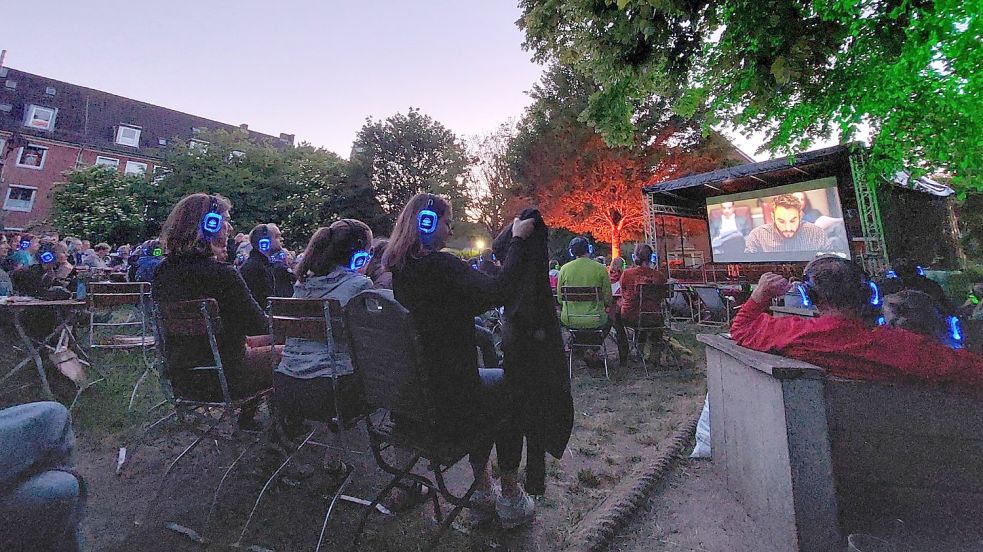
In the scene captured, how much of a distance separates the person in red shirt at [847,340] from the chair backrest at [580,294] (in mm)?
2638

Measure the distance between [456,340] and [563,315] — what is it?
3.47 metres

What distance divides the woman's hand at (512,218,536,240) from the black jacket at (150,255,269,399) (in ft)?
5.99

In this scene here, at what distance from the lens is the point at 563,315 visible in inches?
205

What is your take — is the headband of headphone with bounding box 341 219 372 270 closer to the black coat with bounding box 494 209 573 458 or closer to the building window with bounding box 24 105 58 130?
the black coat with bounding box 494 209 573 458

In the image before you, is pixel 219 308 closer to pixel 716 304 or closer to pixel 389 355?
pixel 389 355

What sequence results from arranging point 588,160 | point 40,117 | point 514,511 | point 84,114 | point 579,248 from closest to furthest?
point 514,511, point 579,248, point 588,160, point 40,117, point 84,114

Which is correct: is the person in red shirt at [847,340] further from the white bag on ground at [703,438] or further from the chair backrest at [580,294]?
the chair backrest at [580,294]

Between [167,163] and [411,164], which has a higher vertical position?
[411,164]

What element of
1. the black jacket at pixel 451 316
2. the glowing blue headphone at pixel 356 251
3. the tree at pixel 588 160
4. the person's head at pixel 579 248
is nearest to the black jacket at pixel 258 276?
the glowing blue headphone at pixel 356 251

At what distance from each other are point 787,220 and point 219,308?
629 inches

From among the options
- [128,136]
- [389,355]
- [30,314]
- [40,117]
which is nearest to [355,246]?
[389,355]

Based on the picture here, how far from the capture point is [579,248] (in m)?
4.93

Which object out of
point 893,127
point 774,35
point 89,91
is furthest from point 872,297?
point 89,91

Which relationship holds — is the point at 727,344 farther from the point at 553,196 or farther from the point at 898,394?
the point at 553,196
